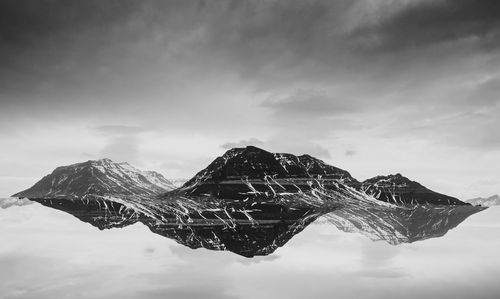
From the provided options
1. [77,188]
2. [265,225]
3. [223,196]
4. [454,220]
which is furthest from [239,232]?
[77,188]

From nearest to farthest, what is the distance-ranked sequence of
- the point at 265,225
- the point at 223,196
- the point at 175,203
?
1. the point at 265,225
2. the point at 175,203
3. the point at 223,196

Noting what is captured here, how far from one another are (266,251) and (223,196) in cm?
12452

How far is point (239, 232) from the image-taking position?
231 feet

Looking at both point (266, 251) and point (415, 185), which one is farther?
point (415, 185)

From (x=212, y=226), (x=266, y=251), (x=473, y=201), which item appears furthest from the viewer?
(x=473, y=201)

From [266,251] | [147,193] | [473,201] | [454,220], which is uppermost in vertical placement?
[147,193]

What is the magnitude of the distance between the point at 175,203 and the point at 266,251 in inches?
3284

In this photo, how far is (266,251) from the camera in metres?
54.0

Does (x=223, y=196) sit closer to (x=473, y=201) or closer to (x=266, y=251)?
(x=473, y=201)

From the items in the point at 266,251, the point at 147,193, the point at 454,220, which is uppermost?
the point at 147,193

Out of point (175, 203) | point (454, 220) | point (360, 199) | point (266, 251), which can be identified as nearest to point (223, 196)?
point (175, 203)

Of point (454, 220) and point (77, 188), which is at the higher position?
point (77, 188)

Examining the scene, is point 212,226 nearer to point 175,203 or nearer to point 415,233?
point 415,233

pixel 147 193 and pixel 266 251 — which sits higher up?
pixel 147 193
